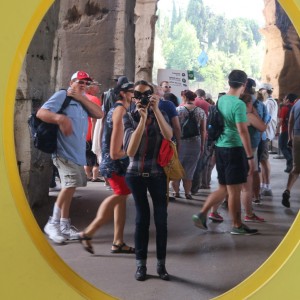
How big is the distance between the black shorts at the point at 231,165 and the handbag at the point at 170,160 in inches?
6.9

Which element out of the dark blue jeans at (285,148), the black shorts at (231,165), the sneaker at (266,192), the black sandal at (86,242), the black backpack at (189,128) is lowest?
the black sandal at (86,242)

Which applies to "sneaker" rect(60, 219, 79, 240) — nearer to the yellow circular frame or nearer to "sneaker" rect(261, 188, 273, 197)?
the yellow circular frame

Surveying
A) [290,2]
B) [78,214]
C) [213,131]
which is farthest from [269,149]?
[78,214]

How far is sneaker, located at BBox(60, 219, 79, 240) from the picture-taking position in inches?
90.7

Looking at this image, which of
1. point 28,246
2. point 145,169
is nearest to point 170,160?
point 145,169

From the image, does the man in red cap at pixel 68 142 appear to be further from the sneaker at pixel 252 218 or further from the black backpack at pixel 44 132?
the sneaker at pixel 252 218

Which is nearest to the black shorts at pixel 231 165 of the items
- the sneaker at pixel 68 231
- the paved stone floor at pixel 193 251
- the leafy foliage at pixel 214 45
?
the paved stone floor at pixel 193 251

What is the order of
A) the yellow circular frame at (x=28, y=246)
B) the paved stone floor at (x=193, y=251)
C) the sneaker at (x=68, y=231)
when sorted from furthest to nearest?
the sneaker at (x=68, y=231) < the paved stone floor at (x=193, y=251) < the yellow circular frame at (x=28, y=246)

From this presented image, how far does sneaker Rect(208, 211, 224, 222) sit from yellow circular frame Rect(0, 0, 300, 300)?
0.27 meters

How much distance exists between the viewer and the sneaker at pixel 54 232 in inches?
91.3

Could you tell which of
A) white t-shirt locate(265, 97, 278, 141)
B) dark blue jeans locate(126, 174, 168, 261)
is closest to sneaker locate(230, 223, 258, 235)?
dark blue jeans locate(126, 174, 168, 261)

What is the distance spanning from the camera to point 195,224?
7.34ft

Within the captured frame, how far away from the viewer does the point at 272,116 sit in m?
2.26

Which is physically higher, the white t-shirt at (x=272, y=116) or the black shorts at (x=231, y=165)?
the white t-shirt at (x=272, y=116)
